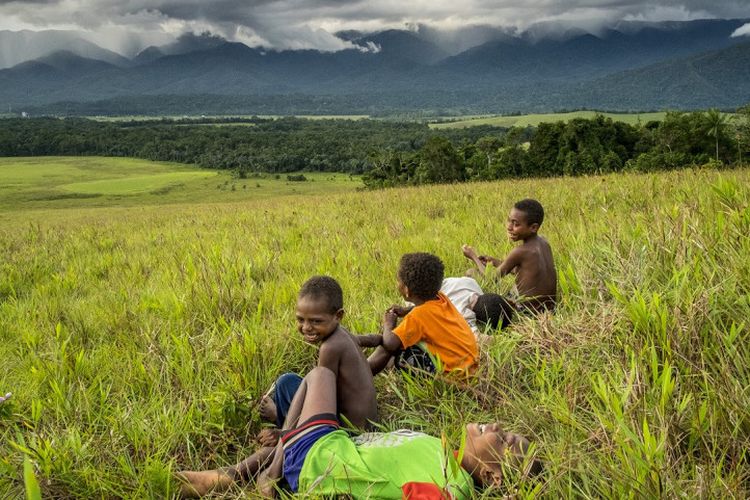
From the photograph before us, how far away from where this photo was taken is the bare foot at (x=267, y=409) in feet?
9.90

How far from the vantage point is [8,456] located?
2631mm

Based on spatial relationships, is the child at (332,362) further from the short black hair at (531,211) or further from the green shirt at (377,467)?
the short black hair at (531,211)

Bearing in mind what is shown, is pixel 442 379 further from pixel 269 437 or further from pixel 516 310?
pixel 516 310

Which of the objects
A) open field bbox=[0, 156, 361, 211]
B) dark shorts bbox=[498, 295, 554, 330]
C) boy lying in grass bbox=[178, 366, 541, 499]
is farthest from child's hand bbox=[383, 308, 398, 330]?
open field bbox=[0, 156, 361, 211]

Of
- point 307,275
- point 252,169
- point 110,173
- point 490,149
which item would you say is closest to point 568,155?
point 490,149

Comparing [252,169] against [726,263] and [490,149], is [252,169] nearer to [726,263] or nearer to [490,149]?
[490,149]

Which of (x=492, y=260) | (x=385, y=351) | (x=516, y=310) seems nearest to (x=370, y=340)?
(x=385, y=351)

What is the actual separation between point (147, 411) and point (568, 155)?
59143 mm

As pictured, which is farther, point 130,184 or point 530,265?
point 130,184

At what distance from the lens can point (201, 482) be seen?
251 centimetres

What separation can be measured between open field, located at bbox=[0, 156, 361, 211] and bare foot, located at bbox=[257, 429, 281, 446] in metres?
67.4

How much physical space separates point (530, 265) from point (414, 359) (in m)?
1.49

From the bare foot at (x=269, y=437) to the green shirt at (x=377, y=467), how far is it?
402 millimetres

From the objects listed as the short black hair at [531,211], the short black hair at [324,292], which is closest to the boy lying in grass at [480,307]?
the short black hair at [531,211]
